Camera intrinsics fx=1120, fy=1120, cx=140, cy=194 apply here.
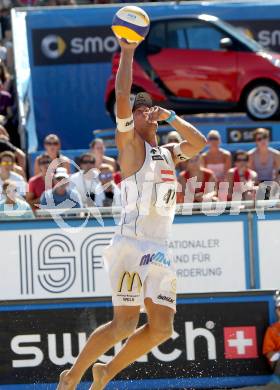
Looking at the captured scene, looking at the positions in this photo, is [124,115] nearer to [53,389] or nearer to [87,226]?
[87,226]

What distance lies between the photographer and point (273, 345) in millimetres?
10211

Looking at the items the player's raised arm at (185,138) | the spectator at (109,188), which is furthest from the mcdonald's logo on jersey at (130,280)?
the spectator at (109,188)

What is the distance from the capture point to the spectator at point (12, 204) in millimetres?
10242

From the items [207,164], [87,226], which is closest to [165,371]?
[87,226]

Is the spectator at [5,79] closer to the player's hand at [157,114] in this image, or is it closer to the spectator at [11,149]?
the spectator at [11,149]

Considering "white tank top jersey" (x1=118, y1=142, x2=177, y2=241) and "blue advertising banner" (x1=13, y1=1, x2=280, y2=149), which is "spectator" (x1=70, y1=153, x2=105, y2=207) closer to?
"white tank top jersey" (x1=118, y1=142, x2=177, y2=241)

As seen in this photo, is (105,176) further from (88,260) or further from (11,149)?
(11,149)

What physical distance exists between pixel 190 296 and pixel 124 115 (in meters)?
2.99

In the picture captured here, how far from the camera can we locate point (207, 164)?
13891 millimetres

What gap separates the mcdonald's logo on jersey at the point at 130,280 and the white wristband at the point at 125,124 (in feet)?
3.47

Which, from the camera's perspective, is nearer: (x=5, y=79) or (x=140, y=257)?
(x=140, y=257)

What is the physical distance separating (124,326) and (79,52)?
10984mm

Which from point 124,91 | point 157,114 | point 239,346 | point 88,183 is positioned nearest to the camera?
point 124,91

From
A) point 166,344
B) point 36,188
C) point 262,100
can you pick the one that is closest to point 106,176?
point 36,188
